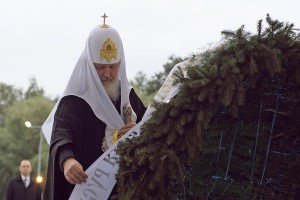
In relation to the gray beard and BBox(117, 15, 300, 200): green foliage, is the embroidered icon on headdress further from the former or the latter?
BBox(117, 15, 300, 200): green foliage

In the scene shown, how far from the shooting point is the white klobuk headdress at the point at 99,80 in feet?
19.9

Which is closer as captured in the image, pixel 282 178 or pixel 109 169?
pixel 282 178

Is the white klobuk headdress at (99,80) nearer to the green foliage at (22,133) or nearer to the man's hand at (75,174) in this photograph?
the man's hand at (75,174)

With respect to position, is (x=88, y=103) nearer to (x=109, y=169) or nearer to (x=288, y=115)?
(x=109, y=169)

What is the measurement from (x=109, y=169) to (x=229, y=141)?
1.35 m

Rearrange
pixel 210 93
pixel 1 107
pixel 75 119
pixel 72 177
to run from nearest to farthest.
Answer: pixel 210 93
pixel 72 177
pixel 75 119
pixel 1 107

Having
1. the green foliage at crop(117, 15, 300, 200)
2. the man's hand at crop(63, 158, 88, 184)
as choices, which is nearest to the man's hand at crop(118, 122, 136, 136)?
the man's hand at crop(63, 158, 88, 184)

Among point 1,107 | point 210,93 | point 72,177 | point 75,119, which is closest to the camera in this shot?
point 210,93

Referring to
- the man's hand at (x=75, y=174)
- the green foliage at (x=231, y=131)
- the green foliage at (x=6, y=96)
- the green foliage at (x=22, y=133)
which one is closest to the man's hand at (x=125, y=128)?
the man's hand at (x=75, y=174)

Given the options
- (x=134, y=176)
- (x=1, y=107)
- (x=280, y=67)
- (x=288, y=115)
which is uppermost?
(x=280, y=67)

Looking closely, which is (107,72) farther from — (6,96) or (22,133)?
(6,96)

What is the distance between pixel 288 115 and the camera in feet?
14.2

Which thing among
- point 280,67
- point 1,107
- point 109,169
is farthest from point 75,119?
point 1,107

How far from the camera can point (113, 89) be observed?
6.25 m
